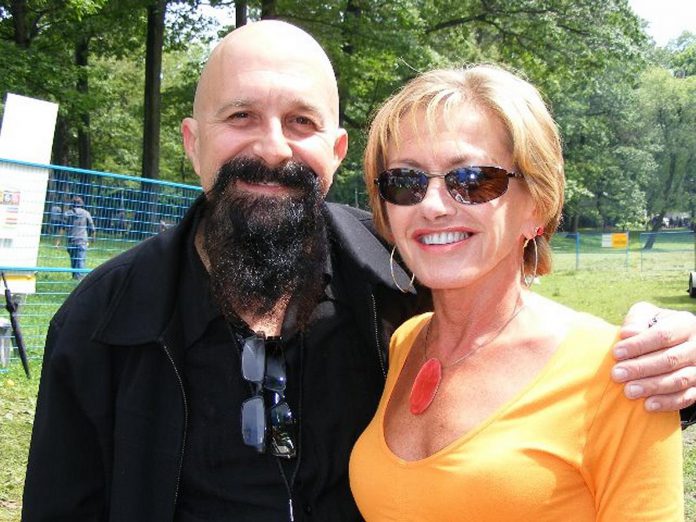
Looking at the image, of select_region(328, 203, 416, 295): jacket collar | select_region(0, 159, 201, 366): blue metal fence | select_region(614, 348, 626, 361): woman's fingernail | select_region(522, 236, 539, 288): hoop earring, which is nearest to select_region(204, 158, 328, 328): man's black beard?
select_region(328, 203, 416, 295): jacket collar

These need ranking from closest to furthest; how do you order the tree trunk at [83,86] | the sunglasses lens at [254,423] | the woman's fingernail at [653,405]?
the woman's fingernail at [653,405]
the sunglasses lens at [254,423]
the tree trunk at [83,86]

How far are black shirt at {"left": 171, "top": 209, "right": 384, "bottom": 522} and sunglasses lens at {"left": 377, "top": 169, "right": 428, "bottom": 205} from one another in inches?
21.5

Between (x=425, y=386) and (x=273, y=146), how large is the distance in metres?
0.90

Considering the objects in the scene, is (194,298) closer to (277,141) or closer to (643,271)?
(277,141)

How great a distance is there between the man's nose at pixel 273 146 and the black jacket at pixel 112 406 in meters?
0.47

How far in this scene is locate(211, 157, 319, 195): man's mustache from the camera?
Answer: 2.40 m

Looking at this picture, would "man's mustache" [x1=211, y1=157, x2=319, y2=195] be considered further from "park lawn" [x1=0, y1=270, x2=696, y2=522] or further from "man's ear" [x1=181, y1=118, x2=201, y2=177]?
"park lawn" [x1=0, y1=270, x2=696, y2=522]

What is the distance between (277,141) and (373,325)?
67cm

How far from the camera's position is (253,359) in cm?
222

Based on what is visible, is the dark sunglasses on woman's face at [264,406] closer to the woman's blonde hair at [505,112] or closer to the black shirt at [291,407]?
the black shirt at [291,407]

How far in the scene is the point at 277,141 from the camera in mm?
2383

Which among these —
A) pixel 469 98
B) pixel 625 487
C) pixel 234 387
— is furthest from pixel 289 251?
pixel 625 487

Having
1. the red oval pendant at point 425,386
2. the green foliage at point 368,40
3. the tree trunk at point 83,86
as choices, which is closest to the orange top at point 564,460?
the red oval pendant at point 425,386

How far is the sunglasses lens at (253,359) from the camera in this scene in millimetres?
2197
